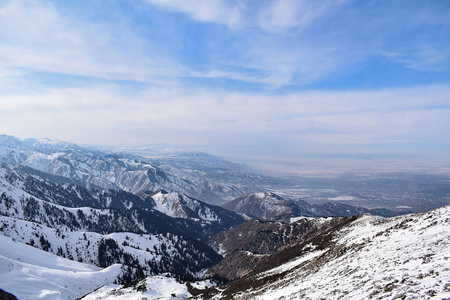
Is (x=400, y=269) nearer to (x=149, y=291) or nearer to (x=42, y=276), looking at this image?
(x=149, y=291)

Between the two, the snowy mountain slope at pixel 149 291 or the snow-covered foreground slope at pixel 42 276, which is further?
the snow-covered foreground slope at pixel 42 276

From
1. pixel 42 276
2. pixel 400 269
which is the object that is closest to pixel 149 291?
pixel 42 276

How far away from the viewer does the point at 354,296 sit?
21.5m

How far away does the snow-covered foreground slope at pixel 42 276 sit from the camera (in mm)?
90562

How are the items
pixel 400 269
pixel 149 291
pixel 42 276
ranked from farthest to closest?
pixel 42 276, pixel 149 291, pixel 400 269

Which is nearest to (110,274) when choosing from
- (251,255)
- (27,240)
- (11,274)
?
(11,274)

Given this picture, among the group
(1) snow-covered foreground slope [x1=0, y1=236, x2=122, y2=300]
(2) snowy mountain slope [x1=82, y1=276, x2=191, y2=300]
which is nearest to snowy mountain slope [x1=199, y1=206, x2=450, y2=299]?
(2) snowy mountain slope [x1=82, y1=276, x2=191, y2=300]

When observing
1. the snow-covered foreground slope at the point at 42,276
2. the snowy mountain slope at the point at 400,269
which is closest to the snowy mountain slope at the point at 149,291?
the snow-covered foreground slope at the point at 42,276

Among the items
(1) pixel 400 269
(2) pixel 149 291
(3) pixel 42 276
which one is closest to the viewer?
(1) pixel 400 269

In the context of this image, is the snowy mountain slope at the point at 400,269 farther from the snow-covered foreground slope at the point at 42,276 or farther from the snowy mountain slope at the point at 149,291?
the snow-covered foreground slope at the point at 42,276

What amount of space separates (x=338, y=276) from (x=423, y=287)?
14093 millimetres

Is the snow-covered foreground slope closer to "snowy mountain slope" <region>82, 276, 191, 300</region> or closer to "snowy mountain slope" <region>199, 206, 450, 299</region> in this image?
"snowy mountain slope" <region>82, 276, 191, 300</region>

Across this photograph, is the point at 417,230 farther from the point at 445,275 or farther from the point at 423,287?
the point at 423,287

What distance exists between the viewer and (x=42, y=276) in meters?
110
